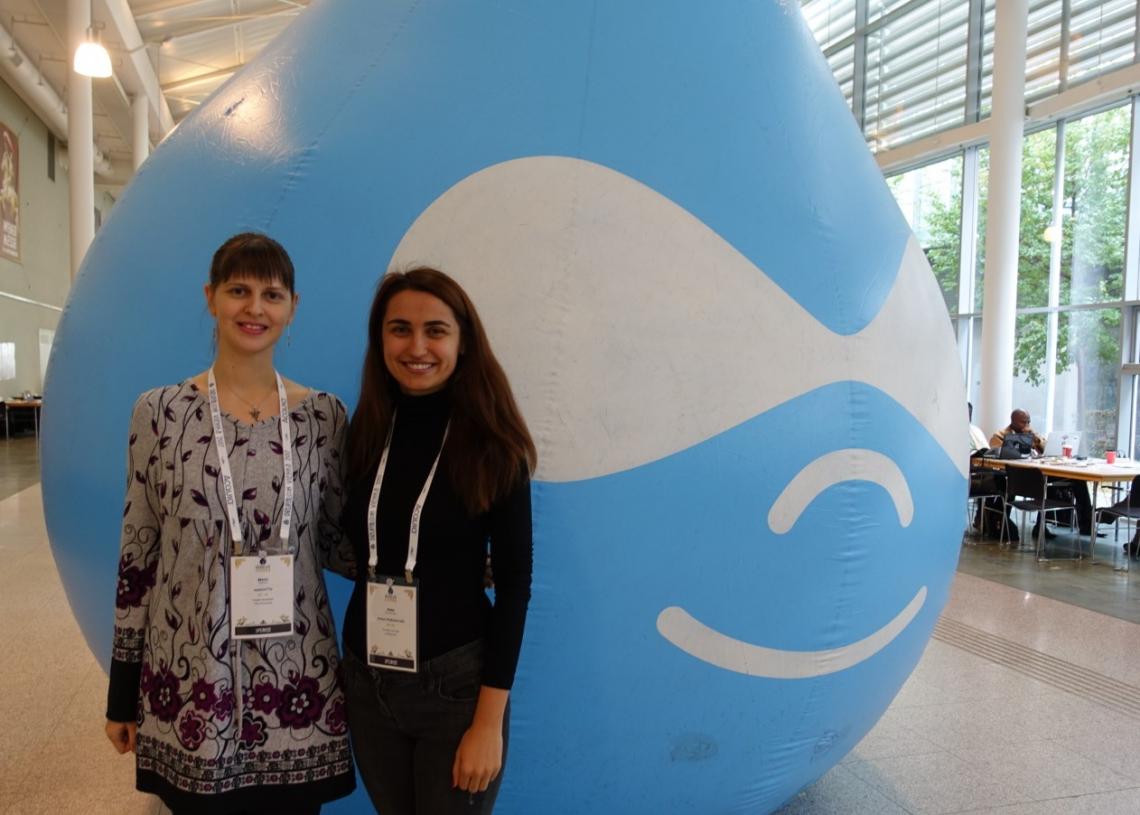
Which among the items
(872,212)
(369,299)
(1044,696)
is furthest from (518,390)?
(1044,696)

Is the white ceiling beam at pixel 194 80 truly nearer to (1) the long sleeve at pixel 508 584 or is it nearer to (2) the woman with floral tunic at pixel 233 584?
(2) the woman with floral tunic at pixel 233 584

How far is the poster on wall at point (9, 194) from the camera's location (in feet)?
51.3

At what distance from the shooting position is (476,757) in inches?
54.9

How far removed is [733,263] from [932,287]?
912mm

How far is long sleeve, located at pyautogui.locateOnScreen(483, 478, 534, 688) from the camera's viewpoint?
4.56 ft

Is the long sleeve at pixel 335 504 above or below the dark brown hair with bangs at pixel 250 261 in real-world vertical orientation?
below

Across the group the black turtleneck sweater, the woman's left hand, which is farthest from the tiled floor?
the black turtleneck sweater

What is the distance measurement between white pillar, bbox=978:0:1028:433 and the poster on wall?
1561cm

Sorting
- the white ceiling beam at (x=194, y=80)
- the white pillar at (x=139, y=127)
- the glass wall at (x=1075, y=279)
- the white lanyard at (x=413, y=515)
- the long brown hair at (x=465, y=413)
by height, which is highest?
the white ceiling beam at (x=194, y=80)

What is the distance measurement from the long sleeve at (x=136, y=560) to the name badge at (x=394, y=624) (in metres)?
0.38

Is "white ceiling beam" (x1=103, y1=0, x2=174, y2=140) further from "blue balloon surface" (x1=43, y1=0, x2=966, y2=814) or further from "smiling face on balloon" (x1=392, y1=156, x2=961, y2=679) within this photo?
"smiling face on balloon" (x1=392, y1=156, x2=961, y2=679)

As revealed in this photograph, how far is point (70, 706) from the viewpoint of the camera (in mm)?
3367

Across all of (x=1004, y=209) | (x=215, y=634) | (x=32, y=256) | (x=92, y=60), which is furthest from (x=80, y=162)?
(x=215, y=634)

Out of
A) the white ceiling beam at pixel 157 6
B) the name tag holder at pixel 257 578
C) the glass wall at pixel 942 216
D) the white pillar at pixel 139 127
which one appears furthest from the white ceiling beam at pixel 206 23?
the name tag holder at pixel 257 578
